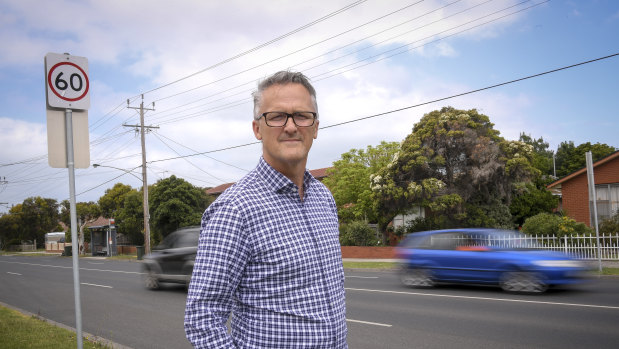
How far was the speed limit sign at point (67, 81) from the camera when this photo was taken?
4.50 m

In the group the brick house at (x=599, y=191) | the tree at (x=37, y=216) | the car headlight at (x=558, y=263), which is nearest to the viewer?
the car headlight at (x=558, y=263)

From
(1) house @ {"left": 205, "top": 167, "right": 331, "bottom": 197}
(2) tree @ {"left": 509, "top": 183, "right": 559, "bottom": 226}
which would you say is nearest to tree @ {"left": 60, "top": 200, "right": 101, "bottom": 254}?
(1) house @ {"left": 205, "top": 167, "right": 331, "bottom": 197}

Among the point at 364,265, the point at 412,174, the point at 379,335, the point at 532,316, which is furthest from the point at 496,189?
the point at 379,335

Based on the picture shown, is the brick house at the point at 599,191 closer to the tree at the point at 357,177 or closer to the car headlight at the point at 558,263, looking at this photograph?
the tree at the point at 357,177

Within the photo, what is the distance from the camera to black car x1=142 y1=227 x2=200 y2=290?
12469mm

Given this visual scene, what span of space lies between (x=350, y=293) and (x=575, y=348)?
6.18 meters

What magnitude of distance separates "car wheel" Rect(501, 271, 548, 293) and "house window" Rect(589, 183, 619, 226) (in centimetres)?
1565

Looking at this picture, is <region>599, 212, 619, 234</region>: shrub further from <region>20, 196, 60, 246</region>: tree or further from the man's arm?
<region>20, 196, 60, 246</region>: tree

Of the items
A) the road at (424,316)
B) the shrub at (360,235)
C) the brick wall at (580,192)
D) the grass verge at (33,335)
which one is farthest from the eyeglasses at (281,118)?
the brick wall at (580,192)

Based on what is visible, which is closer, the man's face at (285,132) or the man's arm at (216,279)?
the man's arm at (216,279)

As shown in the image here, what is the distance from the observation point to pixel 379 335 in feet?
23.5

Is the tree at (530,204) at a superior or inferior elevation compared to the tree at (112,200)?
inferior

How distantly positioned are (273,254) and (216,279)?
0.76ft

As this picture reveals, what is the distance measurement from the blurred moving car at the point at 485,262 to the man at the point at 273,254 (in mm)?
9574
